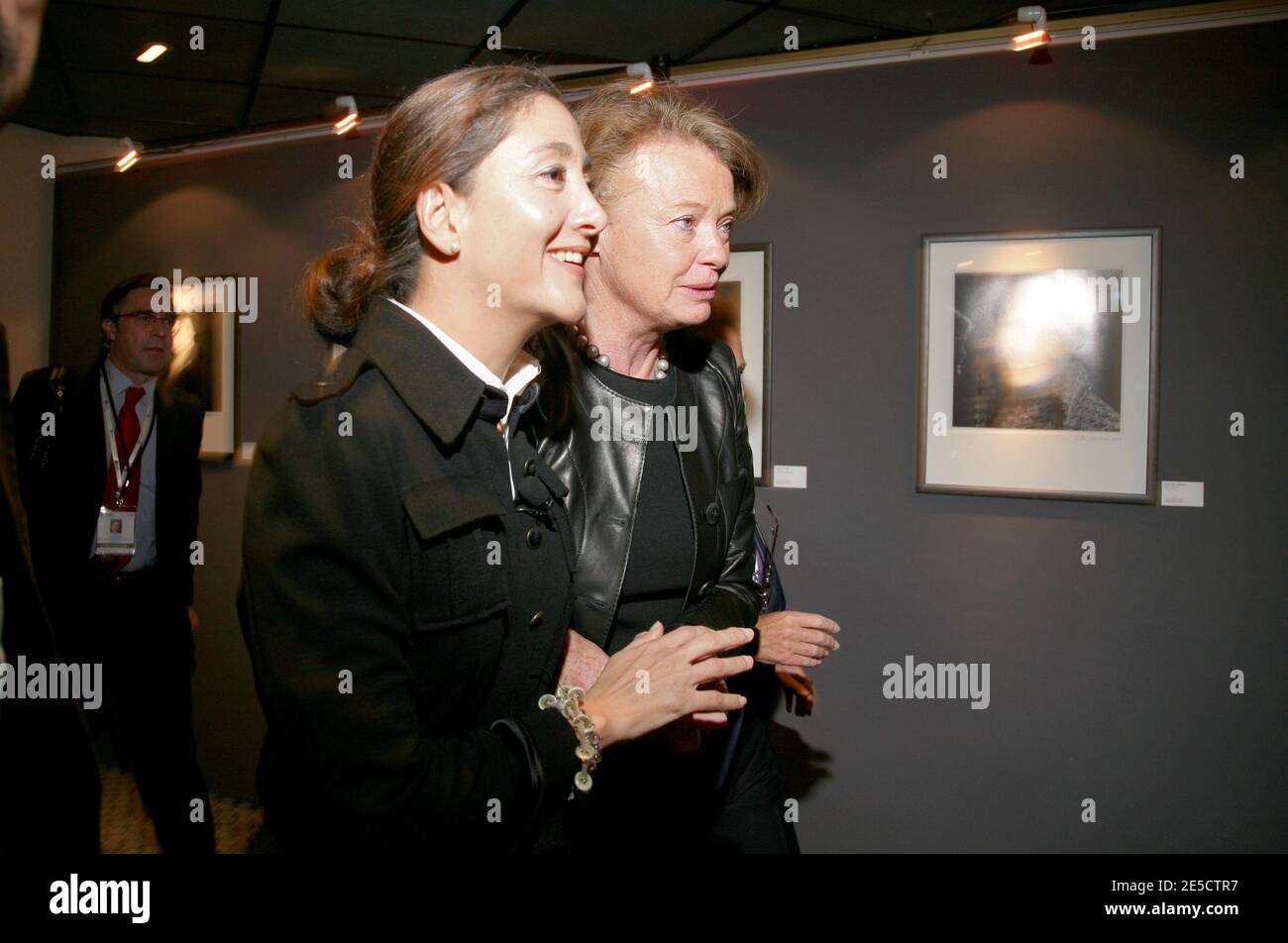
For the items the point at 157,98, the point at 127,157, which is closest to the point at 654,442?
the point at 127,157

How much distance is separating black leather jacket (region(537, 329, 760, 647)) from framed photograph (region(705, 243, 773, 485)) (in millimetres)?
1723

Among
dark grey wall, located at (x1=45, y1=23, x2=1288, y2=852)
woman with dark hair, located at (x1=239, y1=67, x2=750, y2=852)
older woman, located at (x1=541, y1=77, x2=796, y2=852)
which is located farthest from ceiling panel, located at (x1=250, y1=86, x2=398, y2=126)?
woman with dark hair, located at (x1=239, y1=67, x2=750, y2=852)

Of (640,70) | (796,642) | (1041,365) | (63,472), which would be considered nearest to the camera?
(63,472)

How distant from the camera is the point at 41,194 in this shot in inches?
63.9

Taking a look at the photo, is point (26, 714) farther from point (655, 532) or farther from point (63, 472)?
point (655, 532)

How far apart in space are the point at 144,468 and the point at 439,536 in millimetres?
1137

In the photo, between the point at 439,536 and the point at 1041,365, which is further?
the point at 1041,365

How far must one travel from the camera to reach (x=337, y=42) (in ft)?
8.87

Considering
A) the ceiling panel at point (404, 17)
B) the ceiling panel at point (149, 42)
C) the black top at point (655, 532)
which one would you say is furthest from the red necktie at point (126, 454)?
the ceiling panel at point (404, 17)

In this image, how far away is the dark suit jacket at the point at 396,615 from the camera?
40.0 inches

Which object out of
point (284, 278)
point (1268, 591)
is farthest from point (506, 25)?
point (1268, 591)

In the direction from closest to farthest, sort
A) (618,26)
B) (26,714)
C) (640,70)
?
(26,714), (618,26), (640,70)

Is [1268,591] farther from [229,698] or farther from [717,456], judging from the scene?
[229,698]
